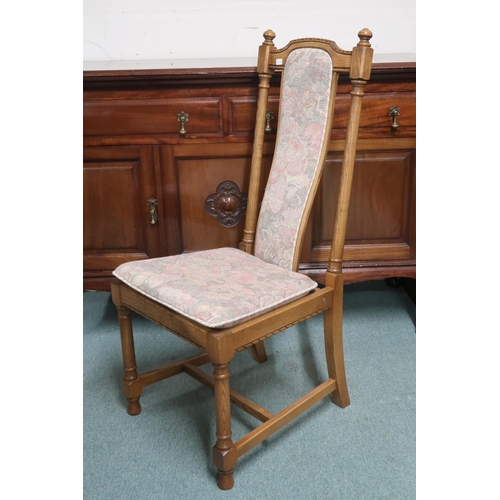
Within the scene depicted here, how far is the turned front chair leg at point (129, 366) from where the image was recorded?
5.89ft

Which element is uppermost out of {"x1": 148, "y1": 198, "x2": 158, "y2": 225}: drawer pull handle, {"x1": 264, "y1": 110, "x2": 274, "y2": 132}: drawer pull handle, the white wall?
the white wall

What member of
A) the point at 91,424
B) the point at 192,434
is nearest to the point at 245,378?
the point at 192,434

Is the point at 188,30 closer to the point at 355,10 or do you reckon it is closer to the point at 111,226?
the point at 355,10

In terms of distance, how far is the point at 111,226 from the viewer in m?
2.26

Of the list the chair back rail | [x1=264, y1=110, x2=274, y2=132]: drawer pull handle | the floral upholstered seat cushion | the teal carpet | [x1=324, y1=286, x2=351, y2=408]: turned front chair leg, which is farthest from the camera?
[x1=264, y1=110, x2=274, y2=132]: drawer pull handle

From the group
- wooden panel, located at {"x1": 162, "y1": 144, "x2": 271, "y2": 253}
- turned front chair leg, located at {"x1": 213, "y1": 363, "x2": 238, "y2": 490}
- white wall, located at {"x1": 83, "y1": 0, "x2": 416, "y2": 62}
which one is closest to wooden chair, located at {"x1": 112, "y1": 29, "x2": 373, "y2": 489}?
turned front chair leg, located at {"x1": 213, "y1": 363, "x2": 238, "y2": 490}

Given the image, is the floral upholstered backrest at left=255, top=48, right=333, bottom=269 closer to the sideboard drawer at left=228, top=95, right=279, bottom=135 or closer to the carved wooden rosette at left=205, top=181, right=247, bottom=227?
the sideboard drawer at left=228, top=95, right=279, bottom=135

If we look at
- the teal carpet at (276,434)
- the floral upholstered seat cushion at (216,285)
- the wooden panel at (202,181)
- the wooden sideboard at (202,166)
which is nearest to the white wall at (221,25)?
the wooden sideboard at (202,166)

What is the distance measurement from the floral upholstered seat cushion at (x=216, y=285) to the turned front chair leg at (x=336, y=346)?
154 mm

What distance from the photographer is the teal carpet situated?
5.05 feet

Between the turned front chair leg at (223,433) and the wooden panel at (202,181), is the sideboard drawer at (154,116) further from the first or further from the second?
the turned front chair leg at (223,433)

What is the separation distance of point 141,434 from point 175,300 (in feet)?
2.02

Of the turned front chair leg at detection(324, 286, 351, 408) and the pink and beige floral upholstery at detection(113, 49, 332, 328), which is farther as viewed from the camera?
the turned front chair leg at detection(324, 286, 351, 408)

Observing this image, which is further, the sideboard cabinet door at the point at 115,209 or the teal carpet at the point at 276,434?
the sideboard cabinet door at the point at 115,209
